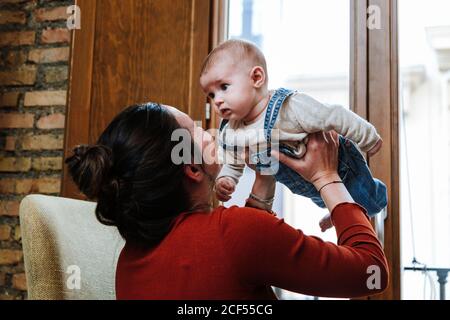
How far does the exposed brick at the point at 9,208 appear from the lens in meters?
2.07

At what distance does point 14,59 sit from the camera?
6.98ft

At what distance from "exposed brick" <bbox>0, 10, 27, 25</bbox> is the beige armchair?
1021 millimetres

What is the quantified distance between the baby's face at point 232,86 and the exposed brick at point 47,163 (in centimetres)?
103

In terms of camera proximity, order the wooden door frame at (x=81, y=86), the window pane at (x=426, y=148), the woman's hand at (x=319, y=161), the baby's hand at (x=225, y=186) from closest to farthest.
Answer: the woman's hand at (x=319, y=161) → the baby's hand at (x=225, y=186) → the window pane at (x=426, y=148) → the wooden door frame at (x=81, y=86)

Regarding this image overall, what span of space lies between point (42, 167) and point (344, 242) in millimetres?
1384

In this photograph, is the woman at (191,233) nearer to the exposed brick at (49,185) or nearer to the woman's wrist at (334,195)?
the woman's wrist at (334,195)

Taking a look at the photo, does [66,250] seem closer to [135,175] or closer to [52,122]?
[135,175]

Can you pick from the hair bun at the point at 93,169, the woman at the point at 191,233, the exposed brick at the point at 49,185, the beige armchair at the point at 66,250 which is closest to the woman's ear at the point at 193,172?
the woman at the point at 191,233

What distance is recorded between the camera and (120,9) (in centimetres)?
188

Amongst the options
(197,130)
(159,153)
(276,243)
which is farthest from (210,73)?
(276,243)

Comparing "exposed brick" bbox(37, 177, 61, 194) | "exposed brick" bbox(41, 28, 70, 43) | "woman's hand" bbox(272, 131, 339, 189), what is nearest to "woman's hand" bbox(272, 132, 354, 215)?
"woman's hand" bbox(272, 131, 339, 189)

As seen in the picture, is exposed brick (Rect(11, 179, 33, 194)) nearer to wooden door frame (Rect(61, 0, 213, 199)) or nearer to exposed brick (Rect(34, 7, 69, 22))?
wooden door frame (Rect(61, 0, 213, 199))
